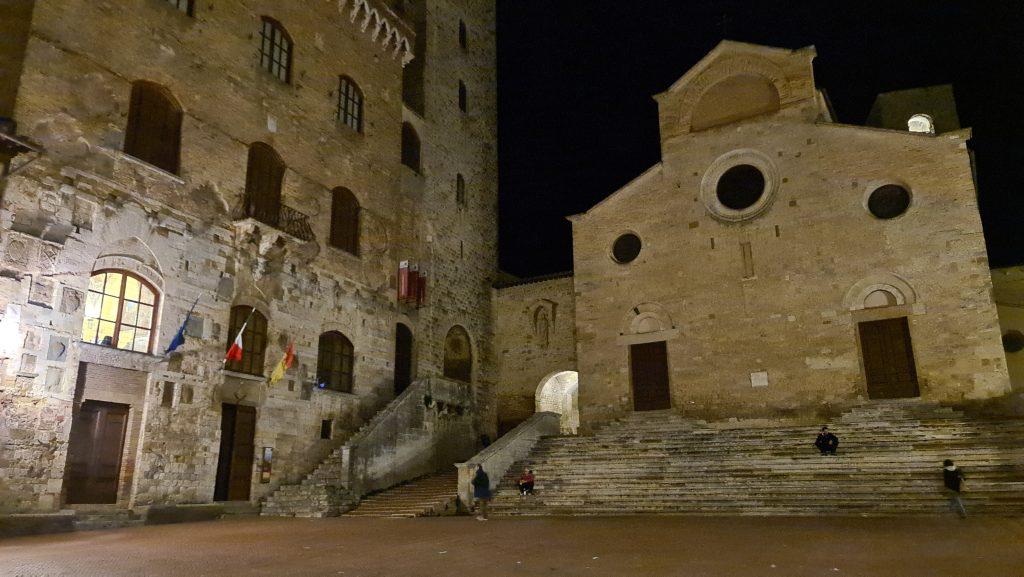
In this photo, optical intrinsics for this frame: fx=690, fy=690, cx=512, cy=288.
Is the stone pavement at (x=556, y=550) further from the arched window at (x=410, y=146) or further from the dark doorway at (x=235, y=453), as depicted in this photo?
the arched window at (x=410, y=146)

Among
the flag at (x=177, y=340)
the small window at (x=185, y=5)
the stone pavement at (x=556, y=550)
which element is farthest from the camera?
the small window at (x=185, y=5)

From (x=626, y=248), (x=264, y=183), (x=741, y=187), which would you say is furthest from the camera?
(x=626, y=248)

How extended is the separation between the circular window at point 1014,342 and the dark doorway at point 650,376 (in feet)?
36.1

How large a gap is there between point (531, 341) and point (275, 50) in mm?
12681

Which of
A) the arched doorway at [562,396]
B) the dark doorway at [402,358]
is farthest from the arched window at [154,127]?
the arched doorway at [562,396]

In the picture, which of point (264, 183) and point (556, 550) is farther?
point (264, 183)

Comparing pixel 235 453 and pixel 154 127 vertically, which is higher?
pixel 154 127

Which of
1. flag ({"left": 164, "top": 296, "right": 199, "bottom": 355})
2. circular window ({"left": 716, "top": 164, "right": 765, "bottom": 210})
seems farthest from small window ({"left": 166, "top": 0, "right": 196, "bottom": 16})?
circular window ({"left": 716, "top": 164, "right": 765, "bottom": 210})

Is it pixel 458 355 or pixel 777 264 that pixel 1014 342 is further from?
pixel 458 355

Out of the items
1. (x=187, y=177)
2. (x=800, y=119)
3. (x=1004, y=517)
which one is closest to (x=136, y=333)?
(x=187, y=177)

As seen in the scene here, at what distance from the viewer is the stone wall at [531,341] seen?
955 inches

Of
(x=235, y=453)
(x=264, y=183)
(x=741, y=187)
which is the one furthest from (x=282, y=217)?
(x=741, y=187)

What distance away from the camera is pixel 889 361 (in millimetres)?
17797

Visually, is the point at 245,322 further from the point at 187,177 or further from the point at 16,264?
the point at 16,264
